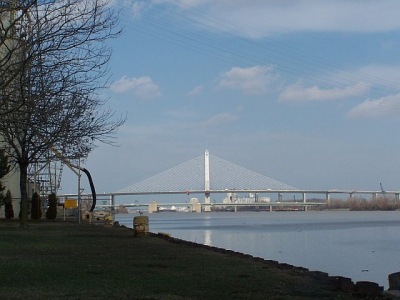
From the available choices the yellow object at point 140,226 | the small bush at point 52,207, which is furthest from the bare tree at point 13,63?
the small bush at point 52,207

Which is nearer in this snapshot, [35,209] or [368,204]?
[35,209]

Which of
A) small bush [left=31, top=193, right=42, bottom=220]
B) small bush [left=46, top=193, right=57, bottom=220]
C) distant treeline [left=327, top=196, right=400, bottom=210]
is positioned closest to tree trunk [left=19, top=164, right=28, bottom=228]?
small bush [left=31, top=193, right=42, bottom=220]

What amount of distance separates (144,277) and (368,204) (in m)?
105

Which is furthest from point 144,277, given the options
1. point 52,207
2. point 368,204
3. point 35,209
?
point 368,204

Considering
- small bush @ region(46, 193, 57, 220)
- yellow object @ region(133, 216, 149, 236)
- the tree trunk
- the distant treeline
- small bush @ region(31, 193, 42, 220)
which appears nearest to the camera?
yellow object @ region(133, 216, 149, 236)

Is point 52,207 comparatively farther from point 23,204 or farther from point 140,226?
point 140,226

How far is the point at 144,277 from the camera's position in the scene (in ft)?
28.9

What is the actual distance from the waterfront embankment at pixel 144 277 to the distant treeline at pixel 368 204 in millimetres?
101278

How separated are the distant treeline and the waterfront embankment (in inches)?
A: 3987

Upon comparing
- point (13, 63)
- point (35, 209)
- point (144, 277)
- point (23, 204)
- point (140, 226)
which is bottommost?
point (144, 277)

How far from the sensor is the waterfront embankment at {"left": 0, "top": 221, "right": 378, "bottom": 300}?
7.46 meters

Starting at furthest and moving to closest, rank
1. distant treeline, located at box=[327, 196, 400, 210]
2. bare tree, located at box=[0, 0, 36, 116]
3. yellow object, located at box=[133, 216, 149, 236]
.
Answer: distant treeline, located at box=[327, 196, 400, 210]
yellow object, located at box=[133, 216, 149, 236]
bare tree, located at box=[0, 0, 36, 116]

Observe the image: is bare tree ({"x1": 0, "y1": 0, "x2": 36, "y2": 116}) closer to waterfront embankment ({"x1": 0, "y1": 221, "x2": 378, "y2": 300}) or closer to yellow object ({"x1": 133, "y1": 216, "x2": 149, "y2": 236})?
waterfront embankment ({"x1": 0, "y1": 221, "x2": 378, "y2": 300})

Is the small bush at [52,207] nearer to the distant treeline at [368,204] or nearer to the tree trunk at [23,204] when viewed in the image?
the tree trunk at [23,204]
